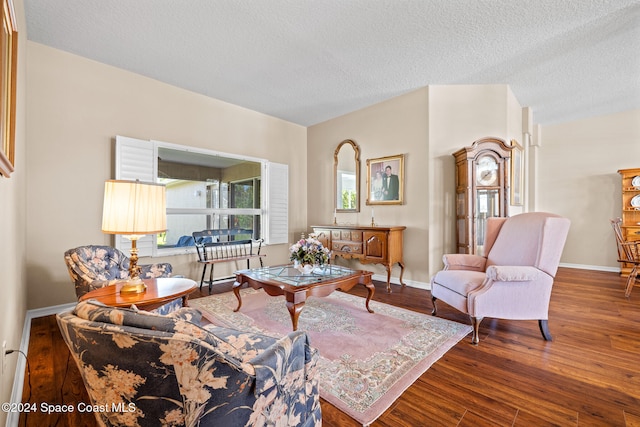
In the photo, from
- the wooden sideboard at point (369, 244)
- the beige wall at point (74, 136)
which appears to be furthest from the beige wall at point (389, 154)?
the beige wall at point (74, 136)

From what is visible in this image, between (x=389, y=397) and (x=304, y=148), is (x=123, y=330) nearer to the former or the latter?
(x=389, y=397)

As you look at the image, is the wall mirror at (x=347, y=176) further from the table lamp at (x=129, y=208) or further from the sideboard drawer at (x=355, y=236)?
the table lamp at (x=129, y=208)

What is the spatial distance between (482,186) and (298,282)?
9.24ft

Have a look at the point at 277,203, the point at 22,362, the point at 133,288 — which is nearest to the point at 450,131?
the point at 277,203

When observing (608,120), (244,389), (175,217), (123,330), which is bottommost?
(244,389)

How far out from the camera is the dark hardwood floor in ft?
5.11

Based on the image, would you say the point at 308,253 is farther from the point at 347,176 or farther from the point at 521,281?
the point at 347,176

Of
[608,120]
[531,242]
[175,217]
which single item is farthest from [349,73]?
[608,120]

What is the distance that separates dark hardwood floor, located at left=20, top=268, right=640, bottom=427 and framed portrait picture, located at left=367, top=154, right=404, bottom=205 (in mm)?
2102

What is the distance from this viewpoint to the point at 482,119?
411cm

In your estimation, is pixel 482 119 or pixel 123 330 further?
pixel 482 119

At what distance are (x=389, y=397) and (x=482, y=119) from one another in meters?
3.92

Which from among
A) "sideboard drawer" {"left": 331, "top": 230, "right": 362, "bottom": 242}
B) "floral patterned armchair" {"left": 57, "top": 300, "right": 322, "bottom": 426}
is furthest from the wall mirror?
"floral patterned armchair" {"left": 57, "top": 300, "right": 322, "bottom": 426}

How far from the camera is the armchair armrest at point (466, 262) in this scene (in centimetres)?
312
